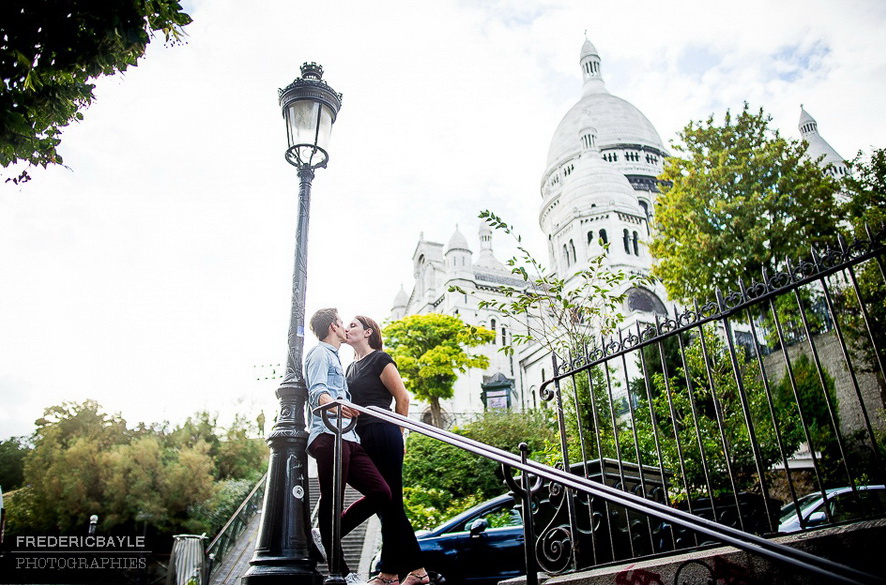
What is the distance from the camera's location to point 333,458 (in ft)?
13.5

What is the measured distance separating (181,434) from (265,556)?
899 inches

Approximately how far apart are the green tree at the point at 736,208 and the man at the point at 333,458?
16.9m

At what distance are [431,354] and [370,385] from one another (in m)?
28.0

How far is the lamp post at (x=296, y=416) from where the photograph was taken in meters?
4.42

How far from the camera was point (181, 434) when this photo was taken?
24719 mm

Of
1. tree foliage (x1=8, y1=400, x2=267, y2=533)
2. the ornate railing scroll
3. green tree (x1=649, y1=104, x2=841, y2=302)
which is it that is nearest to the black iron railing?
tree foliage (x1=8, y1=400, x2=267, y2=533)

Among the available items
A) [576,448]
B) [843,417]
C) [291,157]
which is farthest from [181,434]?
[843,417]

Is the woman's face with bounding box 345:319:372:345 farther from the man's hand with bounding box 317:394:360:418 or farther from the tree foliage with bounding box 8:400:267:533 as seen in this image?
the tree foliage with bounding box 8:400:267:533

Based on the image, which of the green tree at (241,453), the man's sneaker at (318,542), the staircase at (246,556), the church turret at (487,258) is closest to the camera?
the man's sneaker at (318,542)

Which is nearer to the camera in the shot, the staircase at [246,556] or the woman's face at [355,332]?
the woman's face at [355,332]

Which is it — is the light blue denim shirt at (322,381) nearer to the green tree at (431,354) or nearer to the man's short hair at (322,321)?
the man's short hair at (322,321)

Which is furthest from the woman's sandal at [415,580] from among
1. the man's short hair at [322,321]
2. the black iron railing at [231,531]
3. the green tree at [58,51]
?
the black iron railing at [231,531]

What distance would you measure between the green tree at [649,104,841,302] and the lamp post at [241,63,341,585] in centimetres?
1595

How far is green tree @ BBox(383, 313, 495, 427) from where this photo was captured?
107 feet
